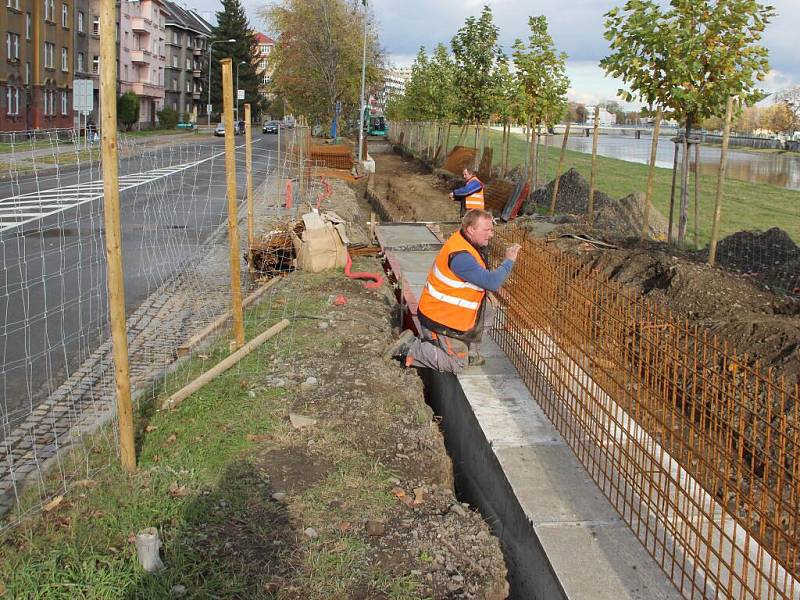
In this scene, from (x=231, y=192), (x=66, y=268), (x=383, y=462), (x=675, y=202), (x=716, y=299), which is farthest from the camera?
(x=675, y=202)

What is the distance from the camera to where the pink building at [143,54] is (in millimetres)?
72375

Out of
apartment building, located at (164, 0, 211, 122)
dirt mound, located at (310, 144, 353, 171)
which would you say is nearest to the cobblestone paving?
dirt mound, located at (310, 144, 353, 171)

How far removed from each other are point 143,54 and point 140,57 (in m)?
0.65

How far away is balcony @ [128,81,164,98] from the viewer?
72.2 meters

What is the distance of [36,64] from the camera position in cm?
4819

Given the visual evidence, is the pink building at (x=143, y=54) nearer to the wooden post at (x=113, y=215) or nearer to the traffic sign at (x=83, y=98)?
the traffic sign at (x=83, y=98)

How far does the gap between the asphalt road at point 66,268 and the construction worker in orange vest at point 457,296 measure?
2.89 m

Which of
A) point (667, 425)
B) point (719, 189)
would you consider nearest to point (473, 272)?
point (667, 425)

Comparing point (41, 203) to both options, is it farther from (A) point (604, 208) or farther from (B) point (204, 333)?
(B) point (204, 333)

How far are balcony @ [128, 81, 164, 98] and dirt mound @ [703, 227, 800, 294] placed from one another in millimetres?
→ 65342

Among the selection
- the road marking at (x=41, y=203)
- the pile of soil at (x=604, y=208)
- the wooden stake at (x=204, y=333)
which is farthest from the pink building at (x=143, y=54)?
the wooden stake at (x=204, y=333)

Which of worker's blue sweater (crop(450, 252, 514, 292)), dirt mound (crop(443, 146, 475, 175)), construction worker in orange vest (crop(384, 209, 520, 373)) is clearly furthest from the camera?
dirt mound (crop(443, 146, 475, 175))

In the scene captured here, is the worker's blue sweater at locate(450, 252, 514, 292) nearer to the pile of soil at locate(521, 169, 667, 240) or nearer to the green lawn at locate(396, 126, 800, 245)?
the pile of soil at locate(521, 169, 667, 240)

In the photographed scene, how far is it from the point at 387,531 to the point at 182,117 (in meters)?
82.7
